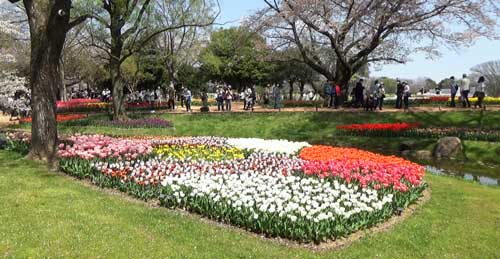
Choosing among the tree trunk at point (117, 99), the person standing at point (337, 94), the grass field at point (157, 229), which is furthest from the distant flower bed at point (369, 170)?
the person standing at point (337, 94)

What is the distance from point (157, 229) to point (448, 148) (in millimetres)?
13861

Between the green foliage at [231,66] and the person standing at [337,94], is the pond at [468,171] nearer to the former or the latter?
the person standing at [337,94]

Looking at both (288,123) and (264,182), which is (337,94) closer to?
(288,123)

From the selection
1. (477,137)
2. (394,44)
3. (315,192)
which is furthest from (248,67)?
(315,192)

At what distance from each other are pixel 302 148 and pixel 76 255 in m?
10.3

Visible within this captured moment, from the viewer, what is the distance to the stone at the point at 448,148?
18141mm

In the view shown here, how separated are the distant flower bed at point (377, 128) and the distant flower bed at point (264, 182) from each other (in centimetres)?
736

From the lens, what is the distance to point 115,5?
22859mm

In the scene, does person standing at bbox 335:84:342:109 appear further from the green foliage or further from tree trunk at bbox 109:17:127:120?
the green foliage

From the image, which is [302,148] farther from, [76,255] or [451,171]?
[76,255]

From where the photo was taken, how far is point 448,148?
18266 millimetres

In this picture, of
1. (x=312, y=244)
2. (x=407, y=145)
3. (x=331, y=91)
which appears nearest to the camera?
(x=312, y=244)

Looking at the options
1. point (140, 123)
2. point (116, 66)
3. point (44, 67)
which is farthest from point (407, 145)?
point (116, 66)

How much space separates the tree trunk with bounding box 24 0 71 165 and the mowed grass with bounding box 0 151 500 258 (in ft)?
8.93
